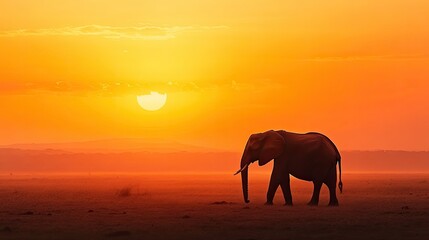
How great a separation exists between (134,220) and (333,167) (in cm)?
1200

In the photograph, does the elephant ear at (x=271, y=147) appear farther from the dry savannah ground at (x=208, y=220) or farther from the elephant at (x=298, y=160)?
the dry savannah ground at (x=208, y=220)

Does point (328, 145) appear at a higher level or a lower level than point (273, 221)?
higher

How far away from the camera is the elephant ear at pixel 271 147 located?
137ft

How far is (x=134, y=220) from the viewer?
3344cm

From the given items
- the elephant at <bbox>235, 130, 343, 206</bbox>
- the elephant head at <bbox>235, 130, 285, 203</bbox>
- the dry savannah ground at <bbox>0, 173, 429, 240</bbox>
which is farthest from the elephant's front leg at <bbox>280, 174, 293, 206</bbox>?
the elephant head at <bbox>235, 130, 285, 203</bbox>

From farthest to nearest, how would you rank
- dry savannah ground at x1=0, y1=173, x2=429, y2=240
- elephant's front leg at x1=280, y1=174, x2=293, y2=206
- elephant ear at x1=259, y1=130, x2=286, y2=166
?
elephant ear at x1=259, y1=130, x2=286, y2=166 < elephant's front leg at x1=280, y1=174, x2=293, y2=206 < dry savannah ground at x1=0, y1=173, x2=429, y2=240

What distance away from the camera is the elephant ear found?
→ 41.7 m

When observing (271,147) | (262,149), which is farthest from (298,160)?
(262,149)

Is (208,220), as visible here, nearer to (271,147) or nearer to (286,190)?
(286,190)

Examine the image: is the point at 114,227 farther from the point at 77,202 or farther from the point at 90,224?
the point at 77,202

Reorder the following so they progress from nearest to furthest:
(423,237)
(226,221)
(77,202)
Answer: (423,237) < (226,221) < (77,202)

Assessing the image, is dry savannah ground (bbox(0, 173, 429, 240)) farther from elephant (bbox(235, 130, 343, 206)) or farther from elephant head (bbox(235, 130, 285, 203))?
elephant head (bbox(235, 130, 285, 203))

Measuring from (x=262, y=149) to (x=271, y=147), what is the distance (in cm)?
50

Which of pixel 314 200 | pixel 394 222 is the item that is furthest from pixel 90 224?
pixel 314 200
